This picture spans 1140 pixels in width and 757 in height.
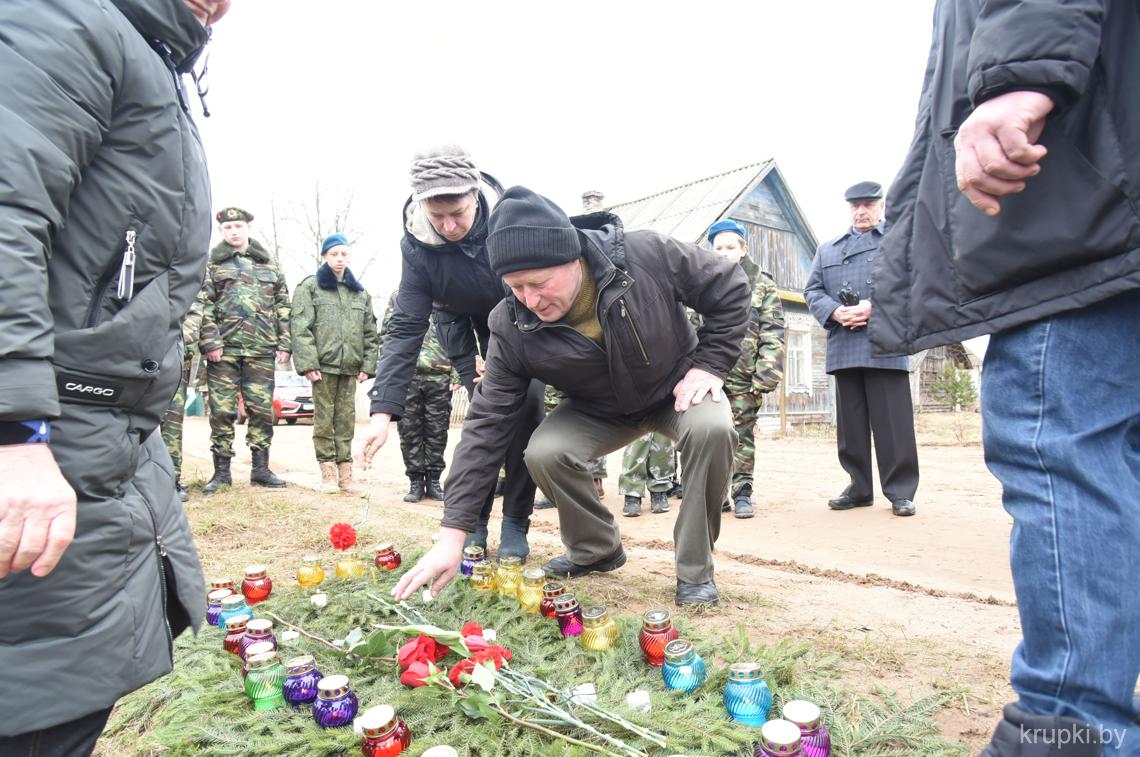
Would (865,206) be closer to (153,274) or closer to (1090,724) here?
(1090,724)

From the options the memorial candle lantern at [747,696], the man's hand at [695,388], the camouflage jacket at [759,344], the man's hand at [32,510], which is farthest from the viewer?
the camouflage jacket at [759,344]

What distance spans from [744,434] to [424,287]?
9.57 ft

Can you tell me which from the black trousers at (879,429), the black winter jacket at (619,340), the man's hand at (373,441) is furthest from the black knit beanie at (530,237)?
the black trousers at (879,429)

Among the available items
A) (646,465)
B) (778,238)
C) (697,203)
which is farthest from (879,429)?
(778,238)

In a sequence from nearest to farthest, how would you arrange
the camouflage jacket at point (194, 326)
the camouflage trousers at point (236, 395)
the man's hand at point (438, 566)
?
the man's hand at point (438, 566) < the camouflage jacket at point (194, 326) < the camouflage trousers at point (236, 395)

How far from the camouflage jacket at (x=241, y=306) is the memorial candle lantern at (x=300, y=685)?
193 inches

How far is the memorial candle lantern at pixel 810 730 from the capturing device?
5.07 ft

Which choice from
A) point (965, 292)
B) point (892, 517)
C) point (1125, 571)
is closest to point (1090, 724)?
point (1125, 571)

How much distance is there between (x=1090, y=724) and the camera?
3.56 feet

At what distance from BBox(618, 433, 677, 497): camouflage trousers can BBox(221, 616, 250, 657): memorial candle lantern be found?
3.44 m

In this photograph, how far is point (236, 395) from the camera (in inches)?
251

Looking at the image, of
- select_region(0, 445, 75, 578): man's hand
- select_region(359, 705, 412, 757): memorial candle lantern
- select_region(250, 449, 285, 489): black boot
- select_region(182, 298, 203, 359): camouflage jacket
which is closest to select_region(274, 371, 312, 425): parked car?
select_region(250, 449, 285, 489): black boot

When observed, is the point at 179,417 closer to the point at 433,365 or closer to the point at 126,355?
the point at 433,365

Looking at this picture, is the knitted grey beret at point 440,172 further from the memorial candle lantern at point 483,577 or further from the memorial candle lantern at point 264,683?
the memorial candle lantern at point 264,683
